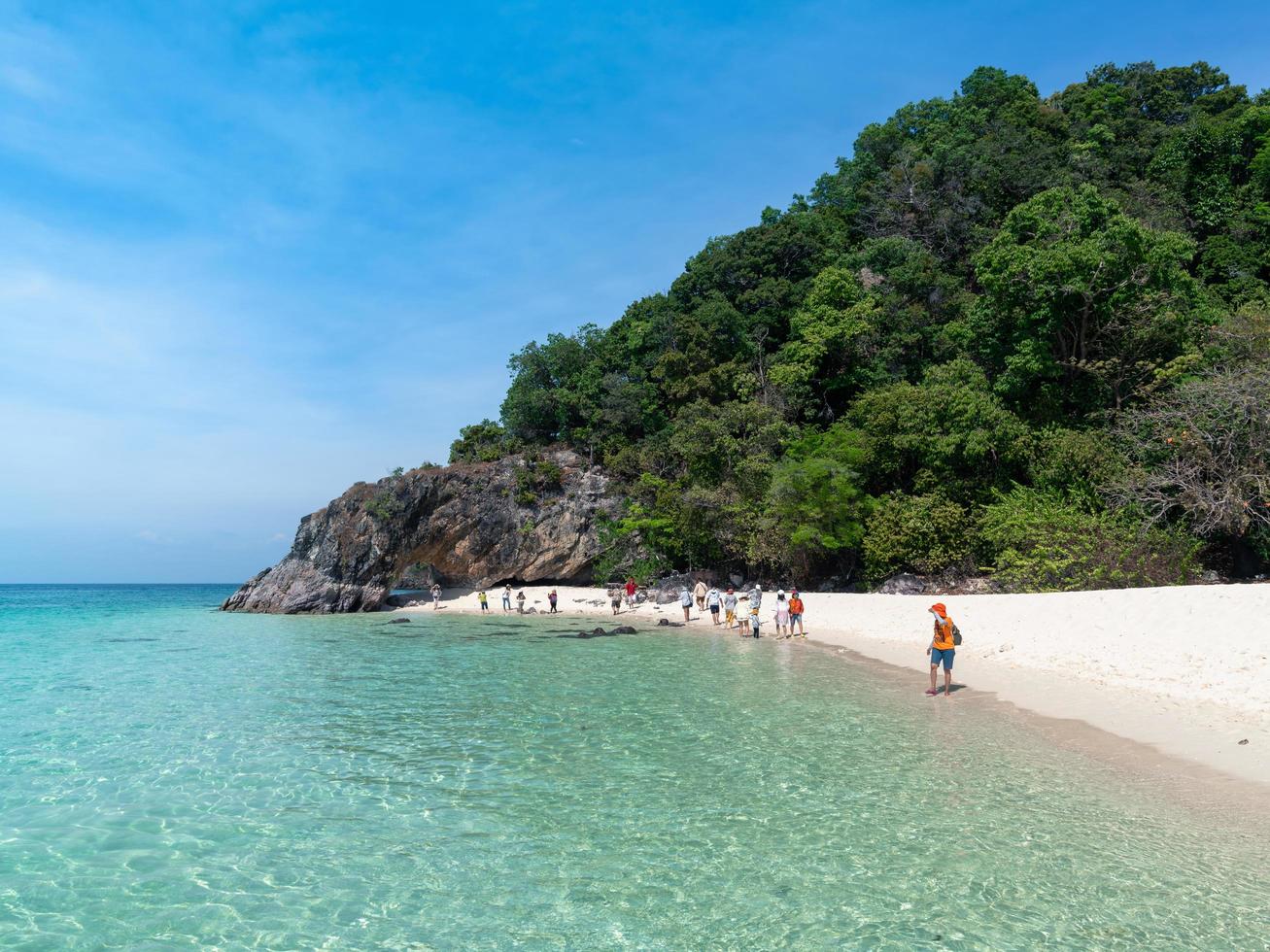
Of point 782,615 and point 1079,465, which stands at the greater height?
point 1079,465

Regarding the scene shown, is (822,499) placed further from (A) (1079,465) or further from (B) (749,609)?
(A) (1079,465)

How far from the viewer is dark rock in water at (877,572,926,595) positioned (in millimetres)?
27611

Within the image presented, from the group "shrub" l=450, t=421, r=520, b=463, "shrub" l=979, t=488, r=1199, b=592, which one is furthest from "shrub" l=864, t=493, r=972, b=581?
"shrub" l=450, t=421, r=520, b=463

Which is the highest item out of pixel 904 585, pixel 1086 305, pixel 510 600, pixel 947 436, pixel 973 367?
pixel 1086 305

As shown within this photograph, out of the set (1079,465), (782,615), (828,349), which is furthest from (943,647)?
(828,349)

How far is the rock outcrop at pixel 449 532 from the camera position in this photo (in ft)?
137

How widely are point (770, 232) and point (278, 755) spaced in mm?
43993

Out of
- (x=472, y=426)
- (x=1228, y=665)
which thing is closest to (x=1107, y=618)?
(x=1228, y=665)

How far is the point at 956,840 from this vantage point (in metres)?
6.64

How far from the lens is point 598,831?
23.3ft

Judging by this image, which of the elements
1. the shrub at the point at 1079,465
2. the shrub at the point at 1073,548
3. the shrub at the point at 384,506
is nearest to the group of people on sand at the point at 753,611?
the shrub at the point at 384,506

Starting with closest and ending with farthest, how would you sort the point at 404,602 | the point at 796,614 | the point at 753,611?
the point at 796,614
the point at 753,611
the point at 404,602

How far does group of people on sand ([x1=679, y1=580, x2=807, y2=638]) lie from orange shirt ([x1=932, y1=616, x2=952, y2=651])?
397 inches

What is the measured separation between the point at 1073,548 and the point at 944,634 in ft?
40.7
